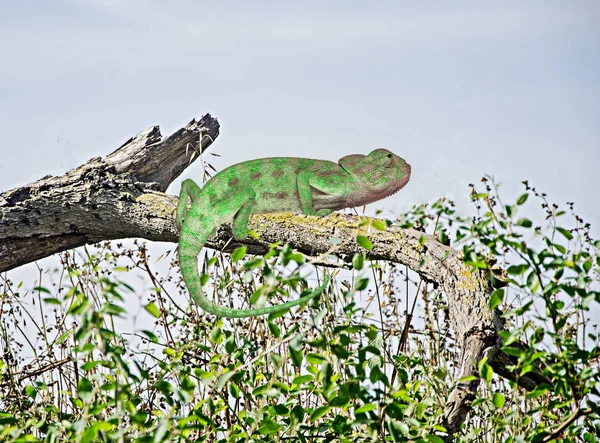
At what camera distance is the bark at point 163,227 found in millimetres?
3303

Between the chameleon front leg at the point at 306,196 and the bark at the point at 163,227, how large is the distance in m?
0.07

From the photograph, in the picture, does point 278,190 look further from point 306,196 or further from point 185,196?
point 185,196

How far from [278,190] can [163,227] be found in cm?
73

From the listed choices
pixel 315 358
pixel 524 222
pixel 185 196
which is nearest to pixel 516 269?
pixel 524 222

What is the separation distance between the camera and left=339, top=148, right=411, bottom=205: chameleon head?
12.7ft

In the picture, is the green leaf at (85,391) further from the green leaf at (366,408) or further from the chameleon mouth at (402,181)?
the chameleon mouth at (402,181)

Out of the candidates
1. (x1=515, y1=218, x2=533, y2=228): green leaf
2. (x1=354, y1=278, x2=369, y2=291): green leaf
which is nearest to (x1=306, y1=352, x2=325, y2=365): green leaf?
(x1=354, y1=278, x2=369, y2=291): green leaf

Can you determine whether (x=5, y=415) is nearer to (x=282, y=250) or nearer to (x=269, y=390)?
(x=269, y=390)

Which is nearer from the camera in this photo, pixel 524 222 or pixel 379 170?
pixel 524 222

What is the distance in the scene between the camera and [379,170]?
388 centimetres

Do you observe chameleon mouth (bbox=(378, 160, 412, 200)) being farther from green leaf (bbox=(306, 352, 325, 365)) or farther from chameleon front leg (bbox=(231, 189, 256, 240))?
green leaf (bbox=(306, 352, 325, 365))

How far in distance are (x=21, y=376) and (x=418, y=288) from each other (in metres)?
1.99

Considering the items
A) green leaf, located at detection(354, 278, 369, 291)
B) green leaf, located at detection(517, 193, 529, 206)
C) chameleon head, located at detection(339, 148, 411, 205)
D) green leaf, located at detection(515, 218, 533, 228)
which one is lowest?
green leaf, located at detection(354, 278, 369, 291)

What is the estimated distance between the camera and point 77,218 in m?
4.44
